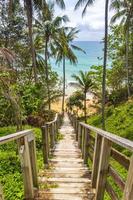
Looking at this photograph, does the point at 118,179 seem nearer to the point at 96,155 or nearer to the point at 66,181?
the point at 96,155

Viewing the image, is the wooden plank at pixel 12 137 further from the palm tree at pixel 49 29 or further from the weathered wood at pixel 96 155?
the palm tree at pixel 49 29

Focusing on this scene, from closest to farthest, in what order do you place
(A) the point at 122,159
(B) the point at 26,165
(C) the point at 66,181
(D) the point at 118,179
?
(A) the point at 122,159
(D) the point at 118,179
(B) the point at 26,165
(C) the point at 66,181

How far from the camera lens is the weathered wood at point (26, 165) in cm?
417

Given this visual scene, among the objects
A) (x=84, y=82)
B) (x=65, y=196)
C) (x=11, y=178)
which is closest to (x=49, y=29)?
(x=84, y=82)

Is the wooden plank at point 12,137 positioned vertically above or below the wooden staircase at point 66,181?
above

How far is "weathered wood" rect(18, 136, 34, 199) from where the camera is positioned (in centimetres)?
417

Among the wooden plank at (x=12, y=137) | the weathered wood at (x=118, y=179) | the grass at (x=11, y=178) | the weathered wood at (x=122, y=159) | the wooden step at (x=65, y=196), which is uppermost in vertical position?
the wooden plank at (x=12, y=137)

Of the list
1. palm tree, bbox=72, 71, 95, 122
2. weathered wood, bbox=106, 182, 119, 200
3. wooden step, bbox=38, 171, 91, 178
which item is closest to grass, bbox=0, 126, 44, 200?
wooden step, bbox=38, 171, 91, 178

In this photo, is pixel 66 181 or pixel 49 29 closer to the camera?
pixel 66 181

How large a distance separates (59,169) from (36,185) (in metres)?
1.51

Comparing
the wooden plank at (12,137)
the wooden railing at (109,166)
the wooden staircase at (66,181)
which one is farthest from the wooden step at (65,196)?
the wooden plank at (12,137)

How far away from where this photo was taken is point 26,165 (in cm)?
427

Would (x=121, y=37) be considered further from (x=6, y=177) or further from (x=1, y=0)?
(x=6, y=177)

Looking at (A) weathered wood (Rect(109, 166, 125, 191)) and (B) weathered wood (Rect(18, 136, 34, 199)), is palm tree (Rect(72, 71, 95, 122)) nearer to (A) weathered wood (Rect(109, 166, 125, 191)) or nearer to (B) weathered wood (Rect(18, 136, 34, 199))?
(B) weathered wood (Rect(18, 136, 34, 199))
